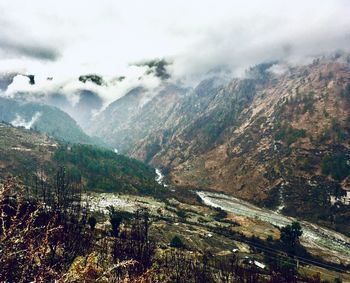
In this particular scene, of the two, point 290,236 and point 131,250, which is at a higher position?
point 131,250

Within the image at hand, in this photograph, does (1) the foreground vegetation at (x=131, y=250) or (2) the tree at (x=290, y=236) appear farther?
(2) the tree at (x=290, y=236)

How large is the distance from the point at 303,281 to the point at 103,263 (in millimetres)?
79033

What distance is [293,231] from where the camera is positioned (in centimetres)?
18650

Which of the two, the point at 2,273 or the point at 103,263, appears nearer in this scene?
the point at 2,273

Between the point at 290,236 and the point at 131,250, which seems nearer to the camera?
the point at 131,250

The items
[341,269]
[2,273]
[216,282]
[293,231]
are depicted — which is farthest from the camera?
[293,231]

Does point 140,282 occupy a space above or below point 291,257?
above

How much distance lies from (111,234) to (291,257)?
94.2m

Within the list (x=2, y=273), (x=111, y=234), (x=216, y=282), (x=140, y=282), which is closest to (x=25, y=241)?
(x=2, y=273)

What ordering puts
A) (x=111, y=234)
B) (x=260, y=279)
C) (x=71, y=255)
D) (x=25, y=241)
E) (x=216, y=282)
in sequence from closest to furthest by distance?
(x=25, y=241)
(x=71, y=255)
(x=216, y=282)
(x=260, y=279)
(x=111, y=234)

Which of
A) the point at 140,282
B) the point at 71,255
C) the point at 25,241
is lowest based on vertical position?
the point at 71,255

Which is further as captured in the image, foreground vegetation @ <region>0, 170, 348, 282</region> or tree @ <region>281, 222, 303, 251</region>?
tree @ <region>281, 222, 303, 251</region>

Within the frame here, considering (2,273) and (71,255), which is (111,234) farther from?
(2,273)

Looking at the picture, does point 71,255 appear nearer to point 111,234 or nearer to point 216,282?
point 216,282
